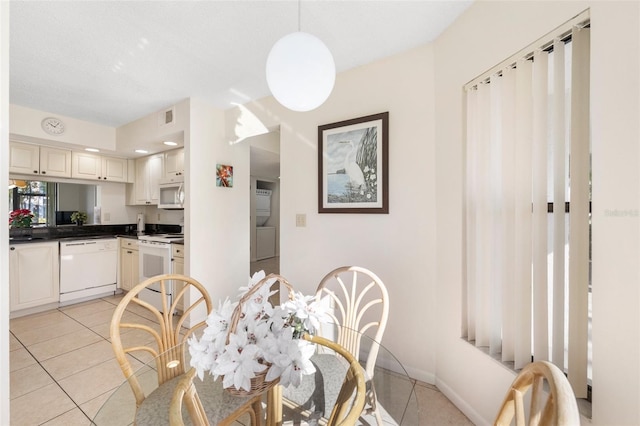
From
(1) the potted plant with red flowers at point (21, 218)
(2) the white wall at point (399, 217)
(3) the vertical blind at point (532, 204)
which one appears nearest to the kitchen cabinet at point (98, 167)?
(1) the potted plant with red flowers at point (21, 218)

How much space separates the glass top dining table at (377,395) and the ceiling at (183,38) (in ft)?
6.24

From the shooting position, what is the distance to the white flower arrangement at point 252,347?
2.23 ft

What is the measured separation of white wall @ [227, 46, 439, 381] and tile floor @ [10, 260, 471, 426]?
360mm

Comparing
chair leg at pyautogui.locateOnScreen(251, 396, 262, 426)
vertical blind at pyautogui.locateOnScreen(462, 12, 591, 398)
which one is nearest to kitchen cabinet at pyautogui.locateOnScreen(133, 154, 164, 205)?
chair leg at pyautogui.locateOnScreen(251, 396, 262, 426)

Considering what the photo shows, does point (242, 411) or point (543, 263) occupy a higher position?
point (543, 263)

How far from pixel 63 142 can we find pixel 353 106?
3667 mm

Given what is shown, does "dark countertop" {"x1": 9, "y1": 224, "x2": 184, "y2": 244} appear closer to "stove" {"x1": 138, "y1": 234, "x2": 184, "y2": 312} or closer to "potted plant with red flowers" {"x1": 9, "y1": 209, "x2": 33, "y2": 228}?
"potted plant with red flowers" {"x1": 9, "y1": 209, "x2": 33, "y2": 228}

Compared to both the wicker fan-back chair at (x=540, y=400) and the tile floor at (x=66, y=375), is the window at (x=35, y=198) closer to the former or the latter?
the tile floor at (x=66, y=375)

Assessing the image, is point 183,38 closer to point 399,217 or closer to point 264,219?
point 399,217

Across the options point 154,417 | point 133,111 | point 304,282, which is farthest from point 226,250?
point 154,417

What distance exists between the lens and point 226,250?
3.13 meters

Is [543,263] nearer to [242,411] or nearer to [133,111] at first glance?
[242,411]

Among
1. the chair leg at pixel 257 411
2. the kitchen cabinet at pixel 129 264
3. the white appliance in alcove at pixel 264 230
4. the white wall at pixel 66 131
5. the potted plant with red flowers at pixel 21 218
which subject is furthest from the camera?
the white appliance in alcove at pixel 264 230

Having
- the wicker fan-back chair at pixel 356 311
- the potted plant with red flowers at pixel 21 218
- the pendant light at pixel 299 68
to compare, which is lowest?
the wicker fan-back chair at pixel 356 311
